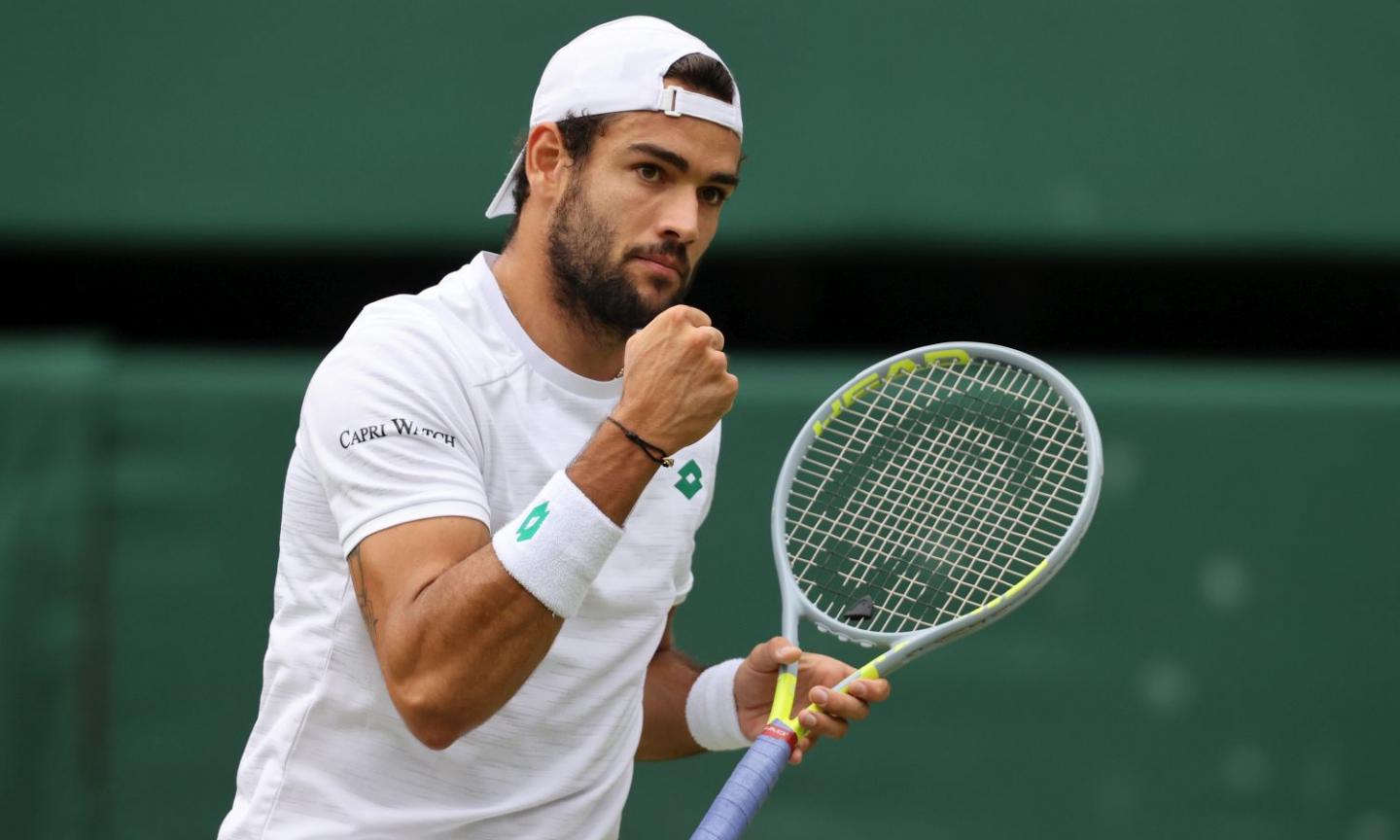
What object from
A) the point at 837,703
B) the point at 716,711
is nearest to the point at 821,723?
the point at 837,703

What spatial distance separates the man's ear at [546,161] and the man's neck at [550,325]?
0.26 feet

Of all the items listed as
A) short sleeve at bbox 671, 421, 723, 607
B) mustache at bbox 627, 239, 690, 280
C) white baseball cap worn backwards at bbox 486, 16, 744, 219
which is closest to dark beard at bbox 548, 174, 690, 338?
mustache at bbox 627, 239, 690, 280

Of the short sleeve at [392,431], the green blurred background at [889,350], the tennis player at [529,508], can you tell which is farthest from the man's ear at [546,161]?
the green blurred background at [889,350]

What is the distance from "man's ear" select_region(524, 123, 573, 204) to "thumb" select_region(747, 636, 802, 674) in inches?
21.5

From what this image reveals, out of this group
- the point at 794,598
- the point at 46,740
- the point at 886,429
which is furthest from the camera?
the point at 46,740

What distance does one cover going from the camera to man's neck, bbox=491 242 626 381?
6.01ft

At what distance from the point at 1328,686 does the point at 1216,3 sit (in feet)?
4.01

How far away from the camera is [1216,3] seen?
10.1ft

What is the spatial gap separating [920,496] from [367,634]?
92 cm

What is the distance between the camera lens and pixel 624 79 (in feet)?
6.13

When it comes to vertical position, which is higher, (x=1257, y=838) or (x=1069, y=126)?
(x=1069, y=126)

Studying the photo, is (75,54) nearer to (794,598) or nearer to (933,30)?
(933,30)

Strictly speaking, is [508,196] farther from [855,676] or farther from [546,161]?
[855,676]

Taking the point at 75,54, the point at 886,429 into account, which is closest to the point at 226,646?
the point at 75,54
